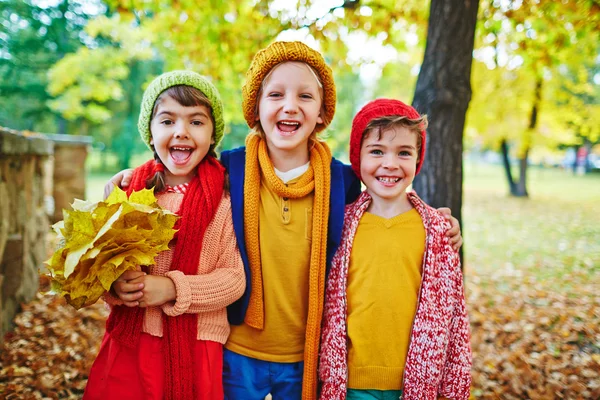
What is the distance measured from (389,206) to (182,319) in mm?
1090

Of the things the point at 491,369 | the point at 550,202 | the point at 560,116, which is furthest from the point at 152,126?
the point at 550,202

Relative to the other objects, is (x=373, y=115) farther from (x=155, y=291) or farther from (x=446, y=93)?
(x=155, y=291)

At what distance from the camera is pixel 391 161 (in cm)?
198

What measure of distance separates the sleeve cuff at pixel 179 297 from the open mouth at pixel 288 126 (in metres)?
0.79

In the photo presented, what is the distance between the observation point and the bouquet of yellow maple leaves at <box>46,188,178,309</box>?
4.92 ft

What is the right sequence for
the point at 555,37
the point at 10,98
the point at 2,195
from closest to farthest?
the point at 2,195 → the point at 555,37 → the point at 10,98

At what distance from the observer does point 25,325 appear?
3463 mm

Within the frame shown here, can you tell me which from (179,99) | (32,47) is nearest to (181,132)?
(179,99)

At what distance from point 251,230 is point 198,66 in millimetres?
3791

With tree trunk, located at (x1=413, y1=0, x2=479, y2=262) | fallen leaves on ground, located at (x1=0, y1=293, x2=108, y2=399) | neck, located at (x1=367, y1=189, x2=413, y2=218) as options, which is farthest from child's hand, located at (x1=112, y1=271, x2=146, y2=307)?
tree trunk, located at (x1=413, y1=0, x2=479, y2=262)

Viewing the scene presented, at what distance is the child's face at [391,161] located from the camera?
1.99 metres

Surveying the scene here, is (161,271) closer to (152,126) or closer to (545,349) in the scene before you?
(152,126)

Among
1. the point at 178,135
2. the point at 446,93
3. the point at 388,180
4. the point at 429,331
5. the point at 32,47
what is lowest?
the point at 429,331

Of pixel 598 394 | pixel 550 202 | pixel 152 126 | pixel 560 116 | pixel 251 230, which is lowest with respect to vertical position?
pixel 598 394
